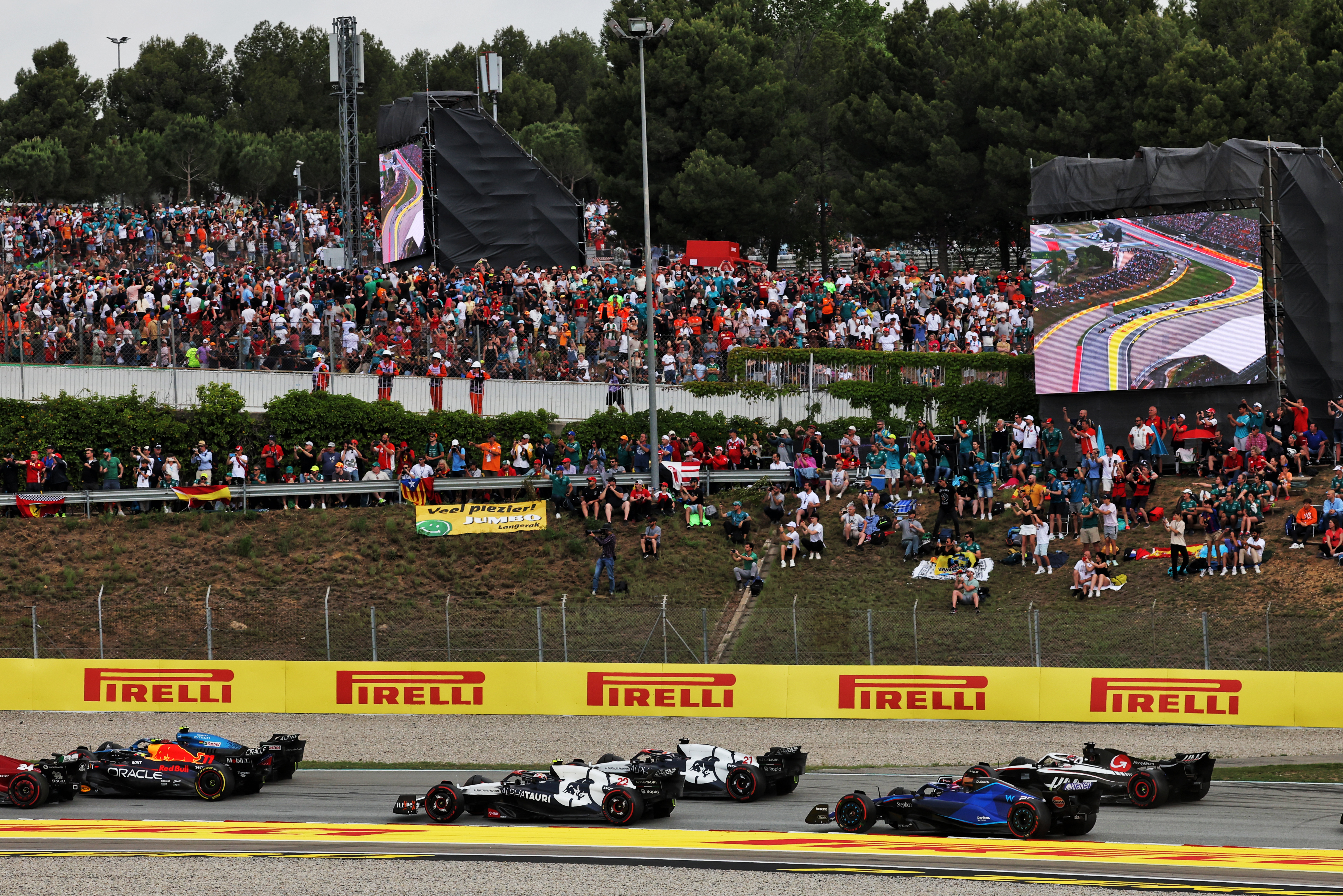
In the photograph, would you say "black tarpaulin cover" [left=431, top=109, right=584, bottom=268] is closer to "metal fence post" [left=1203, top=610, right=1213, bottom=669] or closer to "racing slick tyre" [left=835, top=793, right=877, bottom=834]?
"metal fence post" [left=1203, top=610, right=1213, bottom=669]

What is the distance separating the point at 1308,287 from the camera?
35.3 m

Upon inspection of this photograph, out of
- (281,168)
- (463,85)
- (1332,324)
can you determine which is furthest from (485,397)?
(463,85)

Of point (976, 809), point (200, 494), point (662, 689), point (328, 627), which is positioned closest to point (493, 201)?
point (200, 494)

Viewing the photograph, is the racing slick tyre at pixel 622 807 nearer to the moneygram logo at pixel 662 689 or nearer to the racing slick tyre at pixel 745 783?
the racing slick tyre at pixel 745 783

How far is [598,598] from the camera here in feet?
104

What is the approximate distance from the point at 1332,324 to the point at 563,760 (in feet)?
70.9

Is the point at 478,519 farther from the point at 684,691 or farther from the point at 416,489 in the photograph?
the point at 684,691

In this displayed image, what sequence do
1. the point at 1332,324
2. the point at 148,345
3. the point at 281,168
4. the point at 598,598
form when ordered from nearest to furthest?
the point at 598,598
the point at 1332,324
the point at 148,345
the point at 281,168

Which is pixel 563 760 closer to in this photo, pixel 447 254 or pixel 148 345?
pixel 148 345

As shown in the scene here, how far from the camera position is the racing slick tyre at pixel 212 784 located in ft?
68.4

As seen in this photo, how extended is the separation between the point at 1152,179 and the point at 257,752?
81.2 ft

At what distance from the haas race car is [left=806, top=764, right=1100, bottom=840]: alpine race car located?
150cm

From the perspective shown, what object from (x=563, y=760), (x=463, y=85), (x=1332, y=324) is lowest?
(x=563, y=760)

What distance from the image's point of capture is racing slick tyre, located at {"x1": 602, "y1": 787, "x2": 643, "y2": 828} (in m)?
19.0
